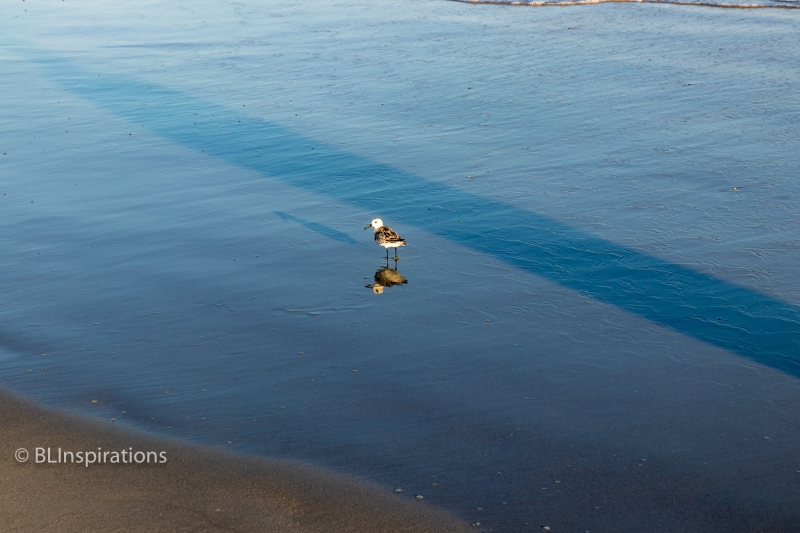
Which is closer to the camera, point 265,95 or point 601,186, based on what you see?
point 601,186

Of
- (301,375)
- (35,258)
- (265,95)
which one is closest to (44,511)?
(301,375)

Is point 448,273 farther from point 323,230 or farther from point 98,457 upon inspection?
point 98,457

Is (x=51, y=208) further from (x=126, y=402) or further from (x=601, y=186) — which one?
(x=601, y=186)

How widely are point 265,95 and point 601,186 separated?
7425 millimetres

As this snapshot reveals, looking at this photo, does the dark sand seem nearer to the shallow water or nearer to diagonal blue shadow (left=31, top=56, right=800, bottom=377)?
the shallow water

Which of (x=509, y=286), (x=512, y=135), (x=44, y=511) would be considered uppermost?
(x=512, y=135)

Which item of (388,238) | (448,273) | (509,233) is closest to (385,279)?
(388,238)

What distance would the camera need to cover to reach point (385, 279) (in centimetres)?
880

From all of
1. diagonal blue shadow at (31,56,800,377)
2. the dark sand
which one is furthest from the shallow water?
the dark sand

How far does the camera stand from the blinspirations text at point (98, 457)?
5902 millimetres

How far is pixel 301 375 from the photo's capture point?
704cm

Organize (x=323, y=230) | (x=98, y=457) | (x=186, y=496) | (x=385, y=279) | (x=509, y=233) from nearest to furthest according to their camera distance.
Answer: (x=186, y=496), (x=98, y=457), (x=385, y=279), (x=509, y=233), (x=323, y=230)

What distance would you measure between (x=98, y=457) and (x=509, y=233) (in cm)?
523

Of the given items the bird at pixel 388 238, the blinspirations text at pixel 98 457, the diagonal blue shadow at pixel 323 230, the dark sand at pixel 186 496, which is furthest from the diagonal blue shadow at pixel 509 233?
the blinspirations text at pixel 98 457
